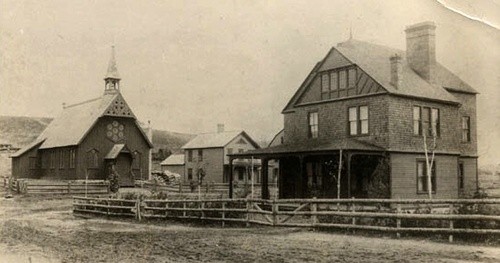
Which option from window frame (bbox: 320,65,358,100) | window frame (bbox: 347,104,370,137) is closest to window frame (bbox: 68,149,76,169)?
window frame (bbox: 320,65,358,100)

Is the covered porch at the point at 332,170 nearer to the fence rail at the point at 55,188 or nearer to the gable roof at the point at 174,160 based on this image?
the fence rail at the point at 55,188

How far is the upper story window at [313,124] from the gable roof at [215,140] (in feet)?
77.9

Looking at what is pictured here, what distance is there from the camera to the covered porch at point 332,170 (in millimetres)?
18531

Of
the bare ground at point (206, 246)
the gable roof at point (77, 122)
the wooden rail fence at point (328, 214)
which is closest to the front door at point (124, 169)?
the gable roof at point (77, 122)

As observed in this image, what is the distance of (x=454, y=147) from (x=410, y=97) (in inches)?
124

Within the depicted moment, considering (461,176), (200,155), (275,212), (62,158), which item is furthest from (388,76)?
(200,155)

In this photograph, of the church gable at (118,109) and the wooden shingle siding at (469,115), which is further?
the church gable at (118,109)

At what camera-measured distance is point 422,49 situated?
70.8 ft

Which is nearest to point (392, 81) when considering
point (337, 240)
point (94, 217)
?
point (337, 240)

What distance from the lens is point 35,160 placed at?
35.8 metres

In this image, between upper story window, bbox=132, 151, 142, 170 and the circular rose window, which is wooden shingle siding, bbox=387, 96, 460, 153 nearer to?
the circular rose window

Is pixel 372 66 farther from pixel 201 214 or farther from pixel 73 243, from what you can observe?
pixel 73 243

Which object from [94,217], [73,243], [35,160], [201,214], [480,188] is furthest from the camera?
[35,160]

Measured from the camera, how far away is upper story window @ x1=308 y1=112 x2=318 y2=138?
21.8m
